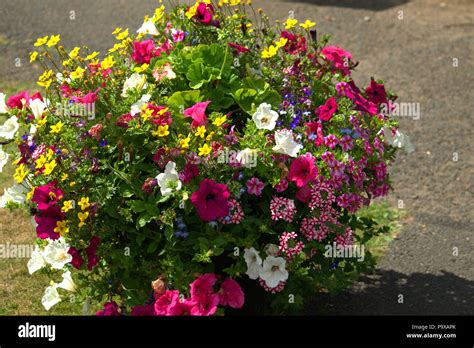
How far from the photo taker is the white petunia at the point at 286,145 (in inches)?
163

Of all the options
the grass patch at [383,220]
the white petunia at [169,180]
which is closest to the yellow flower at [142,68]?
the white petunia at [169,180]

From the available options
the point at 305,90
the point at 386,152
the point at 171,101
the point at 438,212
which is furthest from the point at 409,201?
the point at 171,101

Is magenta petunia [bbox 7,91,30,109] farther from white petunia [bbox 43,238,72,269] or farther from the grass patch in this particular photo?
the grass patch

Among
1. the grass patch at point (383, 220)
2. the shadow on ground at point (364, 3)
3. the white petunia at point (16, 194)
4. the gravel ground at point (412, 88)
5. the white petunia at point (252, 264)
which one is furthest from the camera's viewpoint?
the shadow on ground at point (364, 3)

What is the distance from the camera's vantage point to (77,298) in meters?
4.38

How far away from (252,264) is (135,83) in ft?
3.47

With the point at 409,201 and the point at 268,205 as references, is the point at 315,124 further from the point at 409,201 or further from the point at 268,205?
the point at 409,201

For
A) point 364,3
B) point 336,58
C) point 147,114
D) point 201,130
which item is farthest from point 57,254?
point 364,3

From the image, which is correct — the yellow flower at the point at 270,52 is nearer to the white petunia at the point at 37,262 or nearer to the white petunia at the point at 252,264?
the white petunia at the point at 252,264

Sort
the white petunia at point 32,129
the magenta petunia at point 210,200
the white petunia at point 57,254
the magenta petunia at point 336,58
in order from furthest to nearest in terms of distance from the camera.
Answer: the magenta petunia at point 336,58
the white petunia at point 32,129
the white petunia at point 57,254
the magenta petunia at point 210,200

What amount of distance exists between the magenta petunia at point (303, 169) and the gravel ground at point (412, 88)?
42.6 inches

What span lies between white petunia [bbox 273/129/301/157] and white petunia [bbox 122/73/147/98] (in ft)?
2.41

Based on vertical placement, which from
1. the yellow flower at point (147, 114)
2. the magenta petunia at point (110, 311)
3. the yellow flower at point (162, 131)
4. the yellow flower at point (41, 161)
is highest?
the yellow flower at point (147, 114)

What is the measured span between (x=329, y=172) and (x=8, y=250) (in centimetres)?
235
